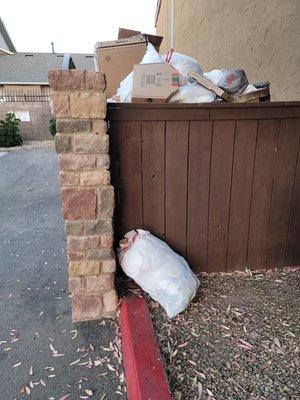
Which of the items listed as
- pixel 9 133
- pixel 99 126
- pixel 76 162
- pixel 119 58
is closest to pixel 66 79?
pixel 99 126

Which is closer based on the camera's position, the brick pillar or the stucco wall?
the brick pillar

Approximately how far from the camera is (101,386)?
1.82m

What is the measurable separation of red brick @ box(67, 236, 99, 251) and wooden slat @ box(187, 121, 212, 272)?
0.84m

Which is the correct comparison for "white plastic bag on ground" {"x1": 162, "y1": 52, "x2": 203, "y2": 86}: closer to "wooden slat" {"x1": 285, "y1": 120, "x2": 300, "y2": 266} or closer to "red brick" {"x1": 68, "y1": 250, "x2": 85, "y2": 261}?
"wooden slat" {"x1": 285, "y1": 120, "x2": 300, "y2": 266}

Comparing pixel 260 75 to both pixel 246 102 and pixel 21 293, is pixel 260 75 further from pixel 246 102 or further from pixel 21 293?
pixel 21 293

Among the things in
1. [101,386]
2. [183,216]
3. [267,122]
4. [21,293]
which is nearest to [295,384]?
[101,386]

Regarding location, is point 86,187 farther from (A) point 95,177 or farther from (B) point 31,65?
(B) point 31,65

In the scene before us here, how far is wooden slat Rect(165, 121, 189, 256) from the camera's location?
236cm

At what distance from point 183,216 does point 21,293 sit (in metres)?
1.61

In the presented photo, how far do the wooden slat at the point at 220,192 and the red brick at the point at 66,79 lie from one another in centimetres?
106

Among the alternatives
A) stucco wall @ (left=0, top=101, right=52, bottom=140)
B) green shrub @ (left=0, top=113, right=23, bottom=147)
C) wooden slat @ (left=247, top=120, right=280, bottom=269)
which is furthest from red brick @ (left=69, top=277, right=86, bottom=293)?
stucco wall @ (left=0, top=101, right=52, bottom=140)

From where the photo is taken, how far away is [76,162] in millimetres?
2006

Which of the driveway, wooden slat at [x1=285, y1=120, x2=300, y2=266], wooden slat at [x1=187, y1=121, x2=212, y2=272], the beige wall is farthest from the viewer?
the beige wall

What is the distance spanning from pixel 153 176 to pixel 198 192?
40 centimetres
